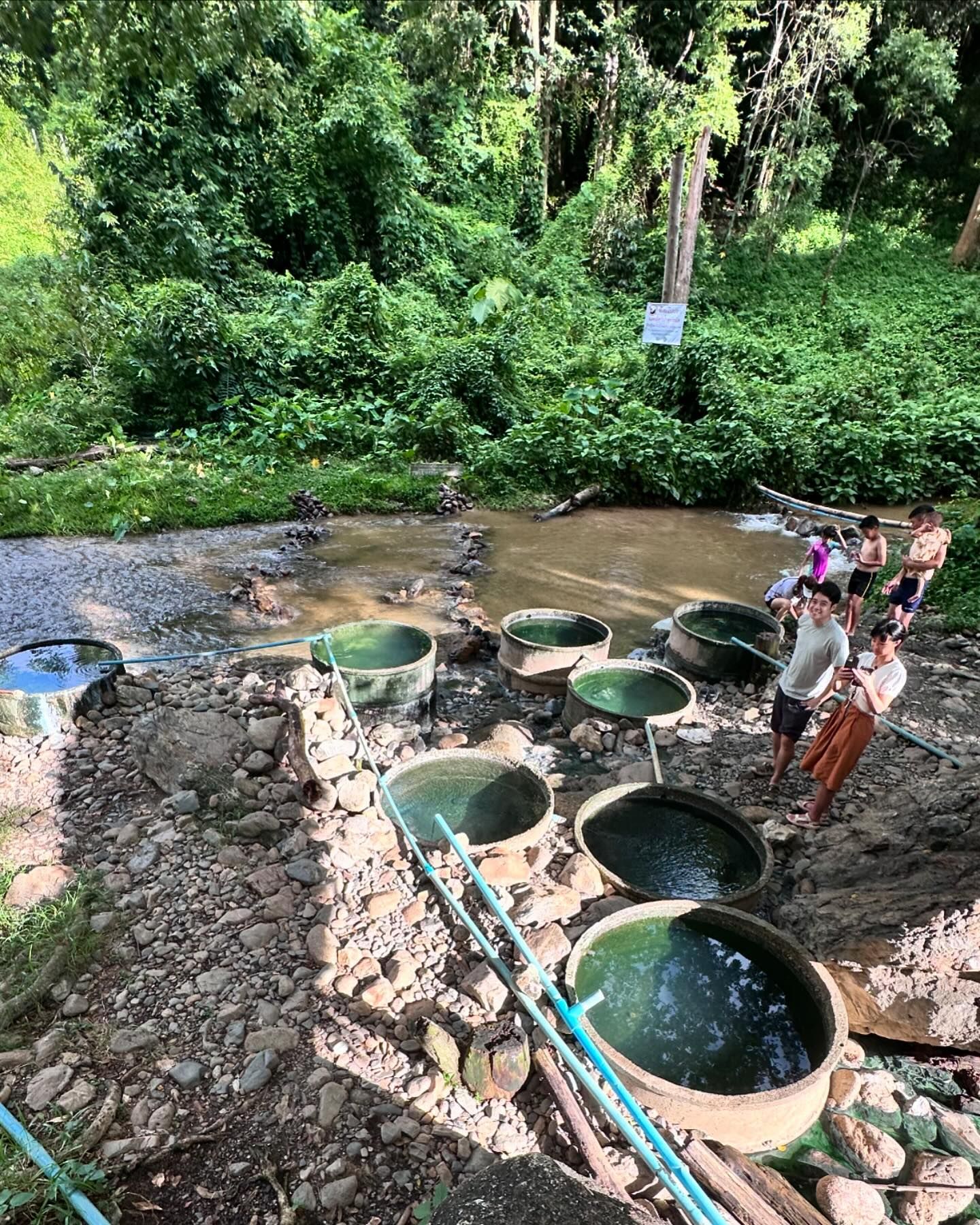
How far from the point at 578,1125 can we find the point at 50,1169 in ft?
6.14

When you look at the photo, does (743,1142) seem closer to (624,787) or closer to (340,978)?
(340,978)

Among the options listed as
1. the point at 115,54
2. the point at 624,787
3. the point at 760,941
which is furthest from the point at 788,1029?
the point at 115,54

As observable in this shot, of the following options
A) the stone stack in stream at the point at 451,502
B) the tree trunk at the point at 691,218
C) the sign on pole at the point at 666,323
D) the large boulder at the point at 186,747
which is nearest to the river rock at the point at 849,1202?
the large boulder at the point at 186,747

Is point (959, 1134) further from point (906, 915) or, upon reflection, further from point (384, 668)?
point (384, 668)

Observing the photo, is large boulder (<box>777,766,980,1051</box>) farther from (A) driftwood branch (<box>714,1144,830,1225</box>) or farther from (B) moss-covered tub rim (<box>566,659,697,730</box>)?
(B) moss-covered tub rim (<box>566,659,697,730</box>)

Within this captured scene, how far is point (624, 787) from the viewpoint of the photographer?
4719mm

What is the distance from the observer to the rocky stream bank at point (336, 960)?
2.64 m

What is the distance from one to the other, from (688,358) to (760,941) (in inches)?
499

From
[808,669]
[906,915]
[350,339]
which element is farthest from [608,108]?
[906,915]

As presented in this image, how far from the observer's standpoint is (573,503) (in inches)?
478

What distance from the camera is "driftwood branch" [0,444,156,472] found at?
40.3 feet

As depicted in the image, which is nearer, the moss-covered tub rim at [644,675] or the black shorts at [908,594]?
the moss-covered tub rim at [644,675]

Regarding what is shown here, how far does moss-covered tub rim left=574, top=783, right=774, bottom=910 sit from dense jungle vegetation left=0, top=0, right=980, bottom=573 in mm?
5392

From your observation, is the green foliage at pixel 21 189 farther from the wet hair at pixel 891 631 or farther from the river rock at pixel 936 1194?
the river rock at pixel 936 1194
